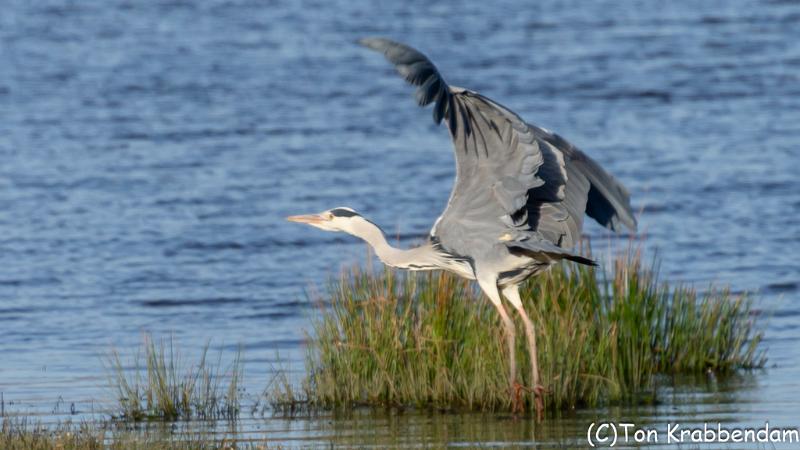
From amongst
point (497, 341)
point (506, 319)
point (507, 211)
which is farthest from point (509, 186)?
point (497, 341)

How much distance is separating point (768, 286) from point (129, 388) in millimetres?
6811

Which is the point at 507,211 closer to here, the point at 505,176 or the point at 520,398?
the point at 505,176

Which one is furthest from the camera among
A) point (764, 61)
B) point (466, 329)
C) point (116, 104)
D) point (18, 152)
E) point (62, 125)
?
point (764, 61)

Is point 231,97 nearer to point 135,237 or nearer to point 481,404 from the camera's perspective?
point 135,237

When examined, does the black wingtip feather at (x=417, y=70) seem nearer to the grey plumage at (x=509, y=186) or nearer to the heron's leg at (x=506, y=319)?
the grey plumage at (x=509, y=186)

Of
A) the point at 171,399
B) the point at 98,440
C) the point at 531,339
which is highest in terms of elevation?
the point at 531,339

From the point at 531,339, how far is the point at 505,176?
3.43ft

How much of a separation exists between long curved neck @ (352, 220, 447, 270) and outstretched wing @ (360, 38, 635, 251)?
0.46ft

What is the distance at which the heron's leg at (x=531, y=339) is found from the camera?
29.4ft

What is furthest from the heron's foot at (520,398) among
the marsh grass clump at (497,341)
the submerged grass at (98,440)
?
the submerged grass at (98,440)

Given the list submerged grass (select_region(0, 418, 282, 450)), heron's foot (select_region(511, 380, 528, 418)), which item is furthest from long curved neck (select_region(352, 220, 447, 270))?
submerged grass (select_region(0, 418, 282, 450))

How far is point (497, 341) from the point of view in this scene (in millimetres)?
9609

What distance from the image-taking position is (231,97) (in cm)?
2619

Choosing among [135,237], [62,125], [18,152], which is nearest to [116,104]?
[62,125]
